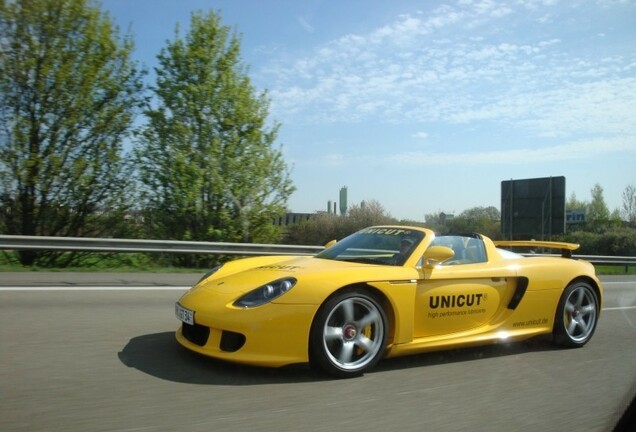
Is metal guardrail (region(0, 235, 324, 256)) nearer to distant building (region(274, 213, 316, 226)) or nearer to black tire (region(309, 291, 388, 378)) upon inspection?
distant building (region(274, 213, 316, 226))

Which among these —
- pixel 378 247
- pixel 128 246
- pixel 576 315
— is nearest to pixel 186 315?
pixel 378 247

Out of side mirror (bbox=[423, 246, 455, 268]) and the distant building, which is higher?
the distant building

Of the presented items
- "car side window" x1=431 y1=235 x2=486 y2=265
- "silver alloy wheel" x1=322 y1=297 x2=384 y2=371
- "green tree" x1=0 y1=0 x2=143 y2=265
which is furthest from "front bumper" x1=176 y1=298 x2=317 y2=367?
Answer: "green tree" x1=0 y1=0 x2=143 y2=265

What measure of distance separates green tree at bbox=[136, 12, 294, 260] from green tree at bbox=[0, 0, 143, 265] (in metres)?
1.12

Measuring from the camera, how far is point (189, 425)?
10.2 ft

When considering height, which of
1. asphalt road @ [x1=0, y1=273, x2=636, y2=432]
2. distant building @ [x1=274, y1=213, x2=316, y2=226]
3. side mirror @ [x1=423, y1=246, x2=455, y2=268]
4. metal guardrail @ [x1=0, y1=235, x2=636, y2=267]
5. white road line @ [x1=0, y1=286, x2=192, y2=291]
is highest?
distant building @ [x1=274, y1=213, x2=316, y2=226]

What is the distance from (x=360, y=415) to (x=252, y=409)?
2.22ft

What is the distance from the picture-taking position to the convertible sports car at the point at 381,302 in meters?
4.08

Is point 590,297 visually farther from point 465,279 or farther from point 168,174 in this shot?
point 168,174

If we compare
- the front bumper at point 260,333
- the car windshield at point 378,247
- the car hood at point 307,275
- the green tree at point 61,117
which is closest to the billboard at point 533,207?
the green tree at point 61,117

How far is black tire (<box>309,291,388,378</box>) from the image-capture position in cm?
417

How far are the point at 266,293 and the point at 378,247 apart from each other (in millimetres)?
1506

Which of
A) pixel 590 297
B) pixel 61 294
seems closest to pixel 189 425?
pixel 590 297

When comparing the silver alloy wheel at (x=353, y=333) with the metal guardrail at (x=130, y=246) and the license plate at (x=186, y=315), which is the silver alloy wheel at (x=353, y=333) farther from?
the metal guardrail at (x=130, y=246)
